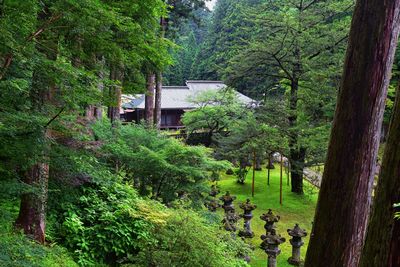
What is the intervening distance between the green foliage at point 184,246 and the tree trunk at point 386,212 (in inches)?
109

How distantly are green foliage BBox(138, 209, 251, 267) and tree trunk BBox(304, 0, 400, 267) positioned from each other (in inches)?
59.2

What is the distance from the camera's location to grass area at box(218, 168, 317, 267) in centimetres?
900

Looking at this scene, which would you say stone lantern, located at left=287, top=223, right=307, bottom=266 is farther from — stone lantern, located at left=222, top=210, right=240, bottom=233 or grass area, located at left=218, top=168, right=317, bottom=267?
stone lantern, located at left=222, top=210, right=240, bottom=233

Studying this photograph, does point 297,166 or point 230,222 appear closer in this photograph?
point 230,222

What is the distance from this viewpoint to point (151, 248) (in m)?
4.44

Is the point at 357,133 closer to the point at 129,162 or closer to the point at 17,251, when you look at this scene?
the point at 17,251

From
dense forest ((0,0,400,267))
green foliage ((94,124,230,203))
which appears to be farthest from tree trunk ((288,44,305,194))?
green foliage ((94,124,230,203))

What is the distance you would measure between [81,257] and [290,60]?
11.0 metres

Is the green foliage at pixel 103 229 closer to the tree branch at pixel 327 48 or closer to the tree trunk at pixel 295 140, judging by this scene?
the tree trunk at pixel 295 140

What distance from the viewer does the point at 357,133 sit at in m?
2.94

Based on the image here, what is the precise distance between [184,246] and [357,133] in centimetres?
248

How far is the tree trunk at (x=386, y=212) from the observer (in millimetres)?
1411

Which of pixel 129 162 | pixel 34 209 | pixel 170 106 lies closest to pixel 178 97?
pixel 170 106

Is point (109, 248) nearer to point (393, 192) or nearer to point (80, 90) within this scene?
point (80, 90)
